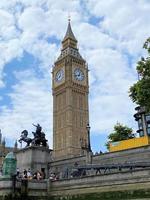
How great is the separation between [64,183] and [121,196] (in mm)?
6940

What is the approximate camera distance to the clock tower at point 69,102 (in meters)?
131

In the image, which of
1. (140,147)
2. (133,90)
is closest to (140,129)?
(140,147)

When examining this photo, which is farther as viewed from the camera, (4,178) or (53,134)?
(53,134)

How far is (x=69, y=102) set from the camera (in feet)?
440

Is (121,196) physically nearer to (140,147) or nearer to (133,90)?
(133,90)

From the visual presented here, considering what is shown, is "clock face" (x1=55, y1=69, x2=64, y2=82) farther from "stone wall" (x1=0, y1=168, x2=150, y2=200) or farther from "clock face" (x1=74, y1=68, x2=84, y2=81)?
"stone wall" (x1=0, y1=168, x2=150, y2=200)

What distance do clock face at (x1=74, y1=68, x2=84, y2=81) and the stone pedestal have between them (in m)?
98.4

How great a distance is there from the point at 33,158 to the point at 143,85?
611 inches

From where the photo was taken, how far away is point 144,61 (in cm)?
3403

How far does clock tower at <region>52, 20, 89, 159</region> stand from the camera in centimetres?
13138

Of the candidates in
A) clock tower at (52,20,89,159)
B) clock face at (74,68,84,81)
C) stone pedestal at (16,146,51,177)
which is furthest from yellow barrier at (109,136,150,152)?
clock face at (74,68,84,81)

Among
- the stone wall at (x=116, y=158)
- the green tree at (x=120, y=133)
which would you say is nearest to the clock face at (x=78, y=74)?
the green tree at (x=120, y=133)

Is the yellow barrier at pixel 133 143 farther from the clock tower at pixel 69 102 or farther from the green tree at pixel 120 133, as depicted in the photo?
the clock tower at pixel 69 102

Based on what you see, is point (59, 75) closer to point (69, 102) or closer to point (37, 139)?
point (69, 102)
